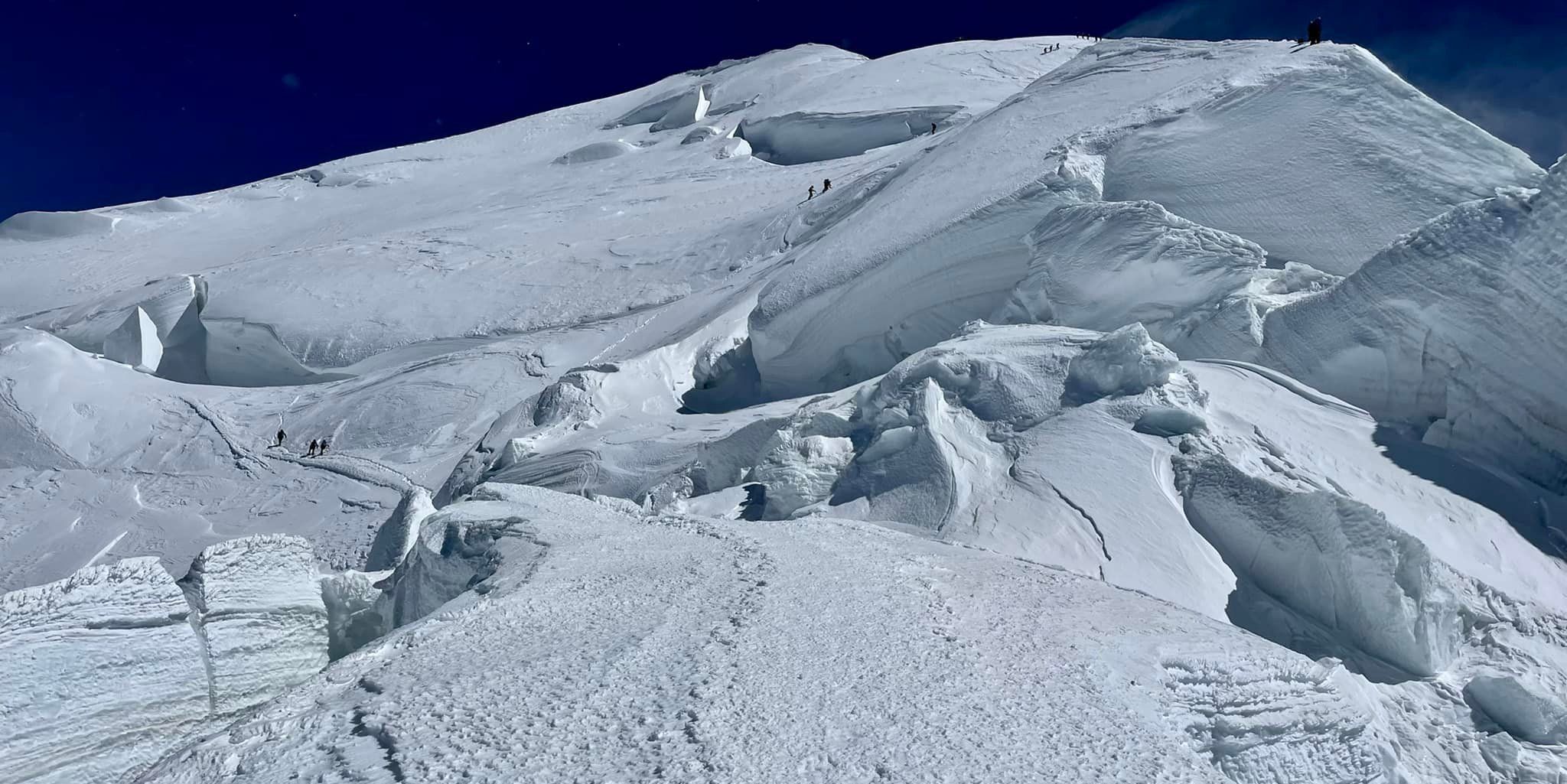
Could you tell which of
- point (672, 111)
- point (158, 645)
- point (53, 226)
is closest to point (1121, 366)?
point (158, 645)

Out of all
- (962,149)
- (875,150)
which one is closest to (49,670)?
(962,149)

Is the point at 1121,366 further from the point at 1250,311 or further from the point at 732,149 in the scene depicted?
the point at 732,149

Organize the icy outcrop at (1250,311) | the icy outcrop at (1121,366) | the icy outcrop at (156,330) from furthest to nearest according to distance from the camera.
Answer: the icy outcrop at (156,330)
the icy outcrop at (1250,311)
the icy outcrop at (1121,366)

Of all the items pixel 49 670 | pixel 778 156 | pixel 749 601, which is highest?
pixel 49 670

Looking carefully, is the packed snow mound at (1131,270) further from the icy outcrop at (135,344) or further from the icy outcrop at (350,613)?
the icy outcrop at (135,344)

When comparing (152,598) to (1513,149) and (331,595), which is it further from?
(1513,149)

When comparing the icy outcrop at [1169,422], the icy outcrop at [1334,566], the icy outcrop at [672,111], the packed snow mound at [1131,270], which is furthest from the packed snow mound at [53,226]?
the icy outcrop at [1334,566]

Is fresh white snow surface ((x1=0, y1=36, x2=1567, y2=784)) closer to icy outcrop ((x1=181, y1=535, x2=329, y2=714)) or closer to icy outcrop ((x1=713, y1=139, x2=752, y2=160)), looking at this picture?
icy outcrop ((x1=181, y1=535, x2=329, y2=714))
